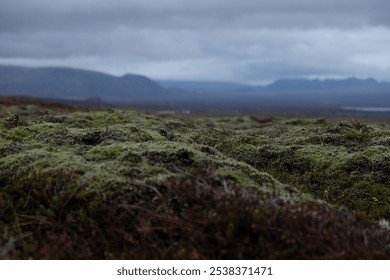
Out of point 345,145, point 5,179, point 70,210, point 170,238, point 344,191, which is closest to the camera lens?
point 170,238

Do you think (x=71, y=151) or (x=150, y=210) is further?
(x=71, y=151)

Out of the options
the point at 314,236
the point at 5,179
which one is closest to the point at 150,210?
the point at 314,236

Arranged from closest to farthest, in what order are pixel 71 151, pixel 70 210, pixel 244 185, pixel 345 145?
pixel 70 210 → pixel 244 185 → pixel 71 151 → pixel 345 145

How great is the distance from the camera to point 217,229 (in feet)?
21.0

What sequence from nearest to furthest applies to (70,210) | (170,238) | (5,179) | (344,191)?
1. (170,238)
2. (70,210)
3. (5,179)
4. (344,191)

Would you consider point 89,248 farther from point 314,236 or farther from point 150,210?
point 314,236

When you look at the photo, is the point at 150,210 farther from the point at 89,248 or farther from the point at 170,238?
the point at 89,248

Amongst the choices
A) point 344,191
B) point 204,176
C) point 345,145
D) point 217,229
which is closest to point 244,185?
point 204,176

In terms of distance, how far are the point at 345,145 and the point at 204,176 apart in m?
7.57

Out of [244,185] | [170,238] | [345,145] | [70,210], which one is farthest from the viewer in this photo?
[345,145]

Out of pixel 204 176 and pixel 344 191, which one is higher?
pixel 204 176
